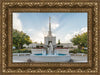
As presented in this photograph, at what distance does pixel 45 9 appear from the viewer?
11.9 ft

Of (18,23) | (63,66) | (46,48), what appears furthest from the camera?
(46,48)

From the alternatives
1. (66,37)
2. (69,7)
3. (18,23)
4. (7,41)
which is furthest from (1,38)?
(69,7)

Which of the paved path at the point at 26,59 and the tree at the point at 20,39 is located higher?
the tree at the point at 20,39

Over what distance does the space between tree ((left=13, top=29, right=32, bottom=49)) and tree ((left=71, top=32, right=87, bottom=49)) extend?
1632 mm

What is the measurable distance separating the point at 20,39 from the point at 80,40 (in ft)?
7.07

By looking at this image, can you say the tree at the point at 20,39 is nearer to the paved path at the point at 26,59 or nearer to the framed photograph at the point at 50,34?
the framed photograph at the point at 50,34

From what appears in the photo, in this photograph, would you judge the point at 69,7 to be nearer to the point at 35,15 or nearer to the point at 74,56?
the point at 35,15

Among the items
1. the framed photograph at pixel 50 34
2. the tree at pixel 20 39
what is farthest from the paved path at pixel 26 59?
the tree at pixel 20 39

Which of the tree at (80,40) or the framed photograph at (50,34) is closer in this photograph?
the framed photograph at (50,34)

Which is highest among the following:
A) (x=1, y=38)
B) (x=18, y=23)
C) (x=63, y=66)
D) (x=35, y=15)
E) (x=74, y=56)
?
(x=35, y=15)

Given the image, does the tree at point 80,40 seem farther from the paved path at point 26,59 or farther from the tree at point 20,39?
the tree at point 20,39

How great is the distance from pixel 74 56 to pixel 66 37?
734mm

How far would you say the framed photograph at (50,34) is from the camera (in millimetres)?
3551

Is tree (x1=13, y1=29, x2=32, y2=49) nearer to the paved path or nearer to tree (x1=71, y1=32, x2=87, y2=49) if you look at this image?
the paved path
